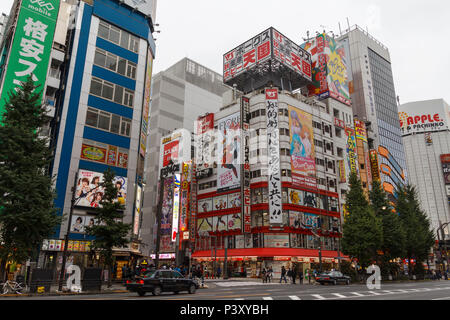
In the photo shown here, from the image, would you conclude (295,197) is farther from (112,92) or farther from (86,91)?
(86,91)

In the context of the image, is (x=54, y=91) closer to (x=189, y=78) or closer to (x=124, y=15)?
(x=124, y=15)

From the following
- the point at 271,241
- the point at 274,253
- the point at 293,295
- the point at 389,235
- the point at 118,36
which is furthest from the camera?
the point at 271,241

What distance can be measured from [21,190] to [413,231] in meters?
49.7

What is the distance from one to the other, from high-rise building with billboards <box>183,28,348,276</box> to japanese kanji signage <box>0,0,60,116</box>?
3052 centimetres

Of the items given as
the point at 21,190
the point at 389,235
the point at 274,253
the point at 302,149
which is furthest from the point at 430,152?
the point at 21,190

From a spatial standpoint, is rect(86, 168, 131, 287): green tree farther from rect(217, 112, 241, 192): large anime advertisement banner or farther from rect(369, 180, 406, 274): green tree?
rect(369, 180, 406, 274): green tree

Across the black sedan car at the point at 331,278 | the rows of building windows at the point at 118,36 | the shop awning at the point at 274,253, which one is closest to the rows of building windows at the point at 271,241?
the shop awning at the point at 274,253

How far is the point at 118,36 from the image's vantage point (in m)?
43.7

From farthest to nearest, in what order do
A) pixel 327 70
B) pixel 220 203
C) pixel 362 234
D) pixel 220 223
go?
pixel 327 70 → pixel 220 203 → pixel 220 223 → pixel 362 234

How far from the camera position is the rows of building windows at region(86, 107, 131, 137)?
127 ft

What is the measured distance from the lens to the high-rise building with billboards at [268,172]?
50.9 metres

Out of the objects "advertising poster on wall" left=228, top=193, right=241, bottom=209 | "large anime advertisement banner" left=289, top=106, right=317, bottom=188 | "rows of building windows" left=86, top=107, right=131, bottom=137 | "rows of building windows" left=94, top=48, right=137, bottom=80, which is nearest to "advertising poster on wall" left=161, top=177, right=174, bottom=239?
"advertising poster on wall" left=228, top=193, right=241, bottom=209

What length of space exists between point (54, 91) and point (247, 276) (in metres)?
36.1
